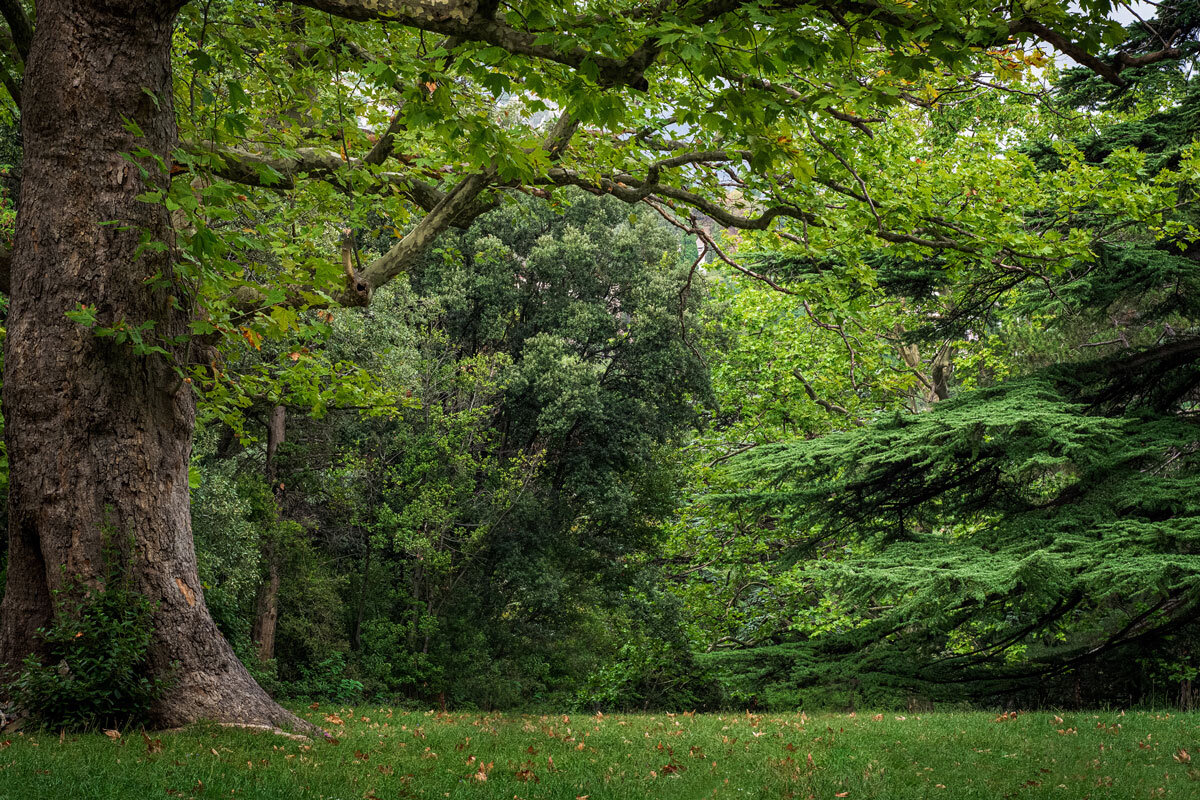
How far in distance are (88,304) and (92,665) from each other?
2.36 meters

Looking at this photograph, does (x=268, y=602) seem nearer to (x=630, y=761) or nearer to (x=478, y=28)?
(x=630, y=761)

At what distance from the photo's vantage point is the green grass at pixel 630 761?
14.9 ft

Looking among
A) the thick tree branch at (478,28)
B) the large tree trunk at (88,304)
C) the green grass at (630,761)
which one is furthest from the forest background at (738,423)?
the green grass at (630,761)

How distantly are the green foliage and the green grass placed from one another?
10.1 inches

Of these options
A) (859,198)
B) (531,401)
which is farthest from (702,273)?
(859,198)

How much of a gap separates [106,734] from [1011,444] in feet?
28.3

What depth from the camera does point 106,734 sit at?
205 inches

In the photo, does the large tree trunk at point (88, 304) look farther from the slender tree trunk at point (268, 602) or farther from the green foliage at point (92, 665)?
the slender tree trunk at point (268, 602)

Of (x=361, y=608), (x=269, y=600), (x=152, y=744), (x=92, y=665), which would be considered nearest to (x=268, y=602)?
(x=269, y=600)

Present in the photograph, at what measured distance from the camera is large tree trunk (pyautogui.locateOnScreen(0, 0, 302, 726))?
217 inches

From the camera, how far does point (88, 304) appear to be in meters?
5.51

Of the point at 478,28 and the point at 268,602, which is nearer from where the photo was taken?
the point at 478,28

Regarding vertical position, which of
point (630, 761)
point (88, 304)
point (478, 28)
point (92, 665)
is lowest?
point (630, 761)

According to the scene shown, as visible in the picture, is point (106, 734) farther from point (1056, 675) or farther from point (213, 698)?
point (1056, 675)
